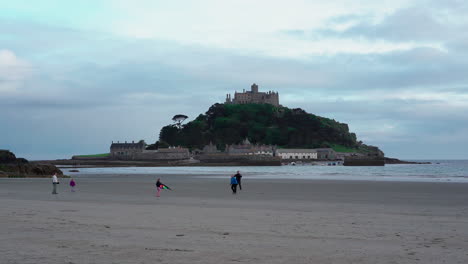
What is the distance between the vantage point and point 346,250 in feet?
27.5

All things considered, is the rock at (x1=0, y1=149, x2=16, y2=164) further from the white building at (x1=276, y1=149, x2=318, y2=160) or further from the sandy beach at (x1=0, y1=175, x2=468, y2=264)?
the white building at (x1=276, y1=149, x2=318, y2=160)

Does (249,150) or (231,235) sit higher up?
(249,150)

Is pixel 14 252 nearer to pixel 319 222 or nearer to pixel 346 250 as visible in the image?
pixel 346 250

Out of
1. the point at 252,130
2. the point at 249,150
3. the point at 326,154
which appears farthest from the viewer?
the point at 252,130

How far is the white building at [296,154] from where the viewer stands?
557ft

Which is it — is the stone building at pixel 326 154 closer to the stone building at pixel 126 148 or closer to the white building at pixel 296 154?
the white building at pixel 296 154

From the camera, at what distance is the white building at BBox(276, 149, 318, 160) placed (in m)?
170

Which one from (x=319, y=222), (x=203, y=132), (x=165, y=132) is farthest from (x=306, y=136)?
(x=319, y=222)

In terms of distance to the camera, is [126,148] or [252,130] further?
[252,130]

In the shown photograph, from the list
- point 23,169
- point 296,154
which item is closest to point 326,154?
point 296,154

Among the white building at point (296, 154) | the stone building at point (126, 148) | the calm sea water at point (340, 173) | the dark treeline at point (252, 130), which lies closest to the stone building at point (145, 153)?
the stone building at point (126, 148)

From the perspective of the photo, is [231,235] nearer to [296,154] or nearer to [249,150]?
[249,150]

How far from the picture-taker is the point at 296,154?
562 feet

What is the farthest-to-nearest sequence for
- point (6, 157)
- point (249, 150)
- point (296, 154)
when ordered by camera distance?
point (296, 154), point (249, 150), point (6, 157)
